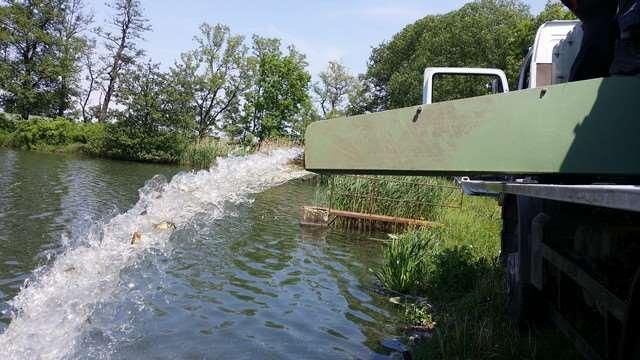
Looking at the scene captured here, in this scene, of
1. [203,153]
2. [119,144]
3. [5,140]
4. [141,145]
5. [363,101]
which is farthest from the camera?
[363,101]

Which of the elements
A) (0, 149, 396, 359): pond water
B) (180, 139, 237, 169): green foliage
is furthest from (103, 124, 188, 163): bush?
(0, 149, 396, 359): pond water

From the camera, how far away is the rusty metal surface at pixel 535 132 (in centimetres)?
274

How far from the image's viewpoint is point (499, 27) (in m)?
42.8

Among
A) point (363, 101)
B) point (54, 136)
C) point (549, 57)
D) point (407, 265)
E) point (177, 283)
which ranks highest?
point (363, 101)

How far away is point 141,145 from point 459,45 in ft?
76.6

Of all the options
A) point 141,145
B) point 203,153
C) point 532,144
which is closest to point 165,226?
point 532,144

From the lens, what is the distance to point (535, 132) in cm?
274

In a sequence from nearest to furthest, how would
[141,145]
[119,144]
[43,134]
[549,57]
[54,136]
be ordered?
[549,57]
[119,144]
[141,145]
[54,136]
[43,134]

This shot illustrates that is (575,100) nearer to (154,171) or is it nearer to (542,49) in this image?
(542,49)

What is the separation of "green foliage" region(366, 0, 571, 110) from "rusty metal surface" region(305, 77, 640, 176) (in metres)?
34.0

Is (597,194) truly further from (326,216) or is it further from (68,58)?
(68,58)

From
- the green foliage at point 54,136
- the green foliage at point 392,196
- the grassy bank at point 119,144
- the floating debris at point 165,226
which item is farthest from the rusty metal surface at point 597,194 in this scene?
the green foliage at point 54,136

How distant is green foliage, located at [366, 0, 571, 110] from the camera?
39.2m

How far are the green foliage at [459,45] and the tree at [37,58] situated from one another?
2807cm
